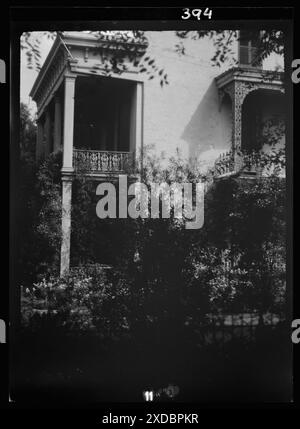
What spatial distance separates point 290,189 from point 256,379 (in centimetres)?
136

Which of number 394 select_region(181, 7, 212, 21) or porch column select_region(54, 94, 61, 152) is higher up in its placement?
number 394 select_region(181, 7, 212, 21)

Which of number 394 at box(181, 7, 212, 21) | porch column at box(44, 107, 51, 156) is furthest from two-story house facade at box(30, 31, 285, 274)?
number 394 at box(181, 7, 212, 21)

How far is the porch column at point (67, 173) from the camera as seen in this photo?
3707 millimetres

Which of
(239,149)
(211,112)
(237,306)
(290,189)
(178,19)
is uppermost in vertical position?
(178,19)

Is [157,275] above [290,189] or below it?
below

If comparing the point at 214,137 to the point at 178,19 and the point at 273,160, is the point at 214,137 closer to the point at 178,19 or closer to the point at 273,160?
the point at 273,160

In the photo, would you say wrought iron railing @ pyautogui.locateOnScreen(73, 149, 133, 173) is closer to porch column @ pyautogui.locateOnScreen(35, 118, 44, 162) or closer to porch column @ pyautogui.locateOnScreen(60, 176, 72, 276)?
porch column @ pyautogui.locateOnScreen(60, 176, 72, 276)

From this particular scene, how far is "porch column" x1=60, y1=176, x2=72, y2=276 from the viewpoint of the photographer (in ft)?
12.2

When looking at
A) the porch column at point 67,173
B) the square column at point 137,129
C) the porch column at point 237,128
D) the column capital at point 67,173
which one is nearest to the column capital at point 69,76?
the porch column at point 67,173

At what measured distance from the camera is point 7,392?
3592 mm

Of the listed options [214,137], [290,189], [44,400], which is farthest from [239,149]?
[44,400]

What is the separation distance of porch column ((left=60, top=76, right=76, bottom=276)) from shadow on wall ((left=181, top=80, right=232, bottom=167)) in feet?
2.66

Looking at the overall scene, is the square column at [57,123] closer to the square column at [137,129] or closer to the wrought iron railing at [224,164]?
the square column at [137,129]

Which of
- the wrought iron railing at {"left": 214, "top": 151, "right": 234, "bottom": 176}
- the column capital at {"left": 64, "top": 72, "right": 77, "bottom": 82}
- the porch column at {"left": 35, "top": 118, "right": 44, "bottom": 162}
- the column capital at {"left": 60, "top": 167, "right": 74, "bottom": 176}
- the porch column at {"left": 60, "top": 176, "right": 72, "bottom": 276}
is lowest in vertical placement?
the porch column at {"left": 60, "top": 176, "right": 72, "bottom": 276}
